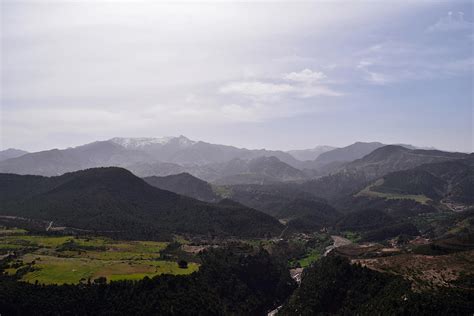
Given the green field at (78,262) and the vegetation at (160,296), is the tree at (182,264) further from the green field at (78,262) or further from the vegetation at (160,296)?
the vegetation at (160,296)

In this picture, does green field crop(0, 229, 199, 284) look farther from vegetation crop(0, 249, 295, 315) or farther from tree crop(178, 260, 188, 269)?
vegetation crop(0, 249, 295, 315)

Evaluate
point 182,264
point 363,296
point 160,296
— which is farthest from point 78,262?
point 363,296

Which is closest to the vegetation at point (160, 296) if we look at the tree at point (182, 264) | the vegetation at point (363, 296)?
the tree at point (182, 264)

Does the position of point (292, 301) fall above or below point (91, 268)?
below

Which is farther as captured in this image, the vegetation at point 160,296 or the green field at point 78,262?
the green field at point 78,262

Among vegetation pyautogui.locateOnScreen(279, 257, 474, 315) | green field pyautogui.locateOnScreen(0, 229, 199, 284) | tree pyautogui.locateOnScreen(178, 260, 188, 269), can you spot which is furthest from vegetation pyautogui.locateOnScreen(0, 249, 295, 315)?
vegetation pyautogui.locateOnScreen(279, 257, 474, 315)

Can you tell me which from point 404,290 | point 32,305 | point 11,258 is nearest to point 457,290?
point 404,290

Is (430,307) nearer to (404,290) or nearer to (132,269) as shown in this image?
(404,290)

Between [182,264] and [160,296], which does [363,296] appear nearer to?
[160,296]
